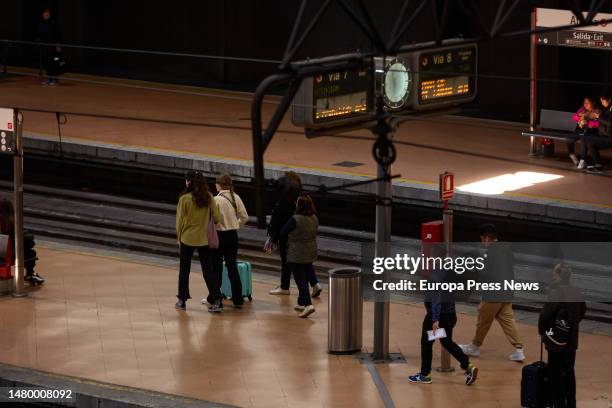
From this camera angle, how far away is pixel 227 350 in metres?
14.4

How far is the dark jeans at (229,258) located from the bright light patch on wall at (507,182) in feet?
15.0

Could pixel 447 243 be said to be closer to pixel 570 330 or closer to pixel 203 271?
pixel 570 330

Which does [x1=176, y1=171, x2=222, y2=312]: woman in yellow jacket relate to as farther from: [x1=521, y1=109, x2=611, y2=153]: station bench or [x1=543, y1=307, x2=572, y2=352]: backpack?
[x1=521, y1=109, x2=611, y2=153]: station bench

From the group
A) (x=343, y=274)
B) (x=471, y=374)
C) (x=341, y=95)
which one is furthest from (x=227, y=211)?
(x=341, y=95)

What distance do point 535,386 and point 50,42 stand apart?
55.5 feet

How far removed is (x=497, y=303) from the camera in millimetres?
14141

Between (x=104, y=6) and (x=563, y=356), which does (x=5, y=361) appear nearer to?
(x=563, y=356)

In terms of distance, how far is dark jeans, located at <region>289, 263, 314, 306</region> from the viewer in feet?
51.0

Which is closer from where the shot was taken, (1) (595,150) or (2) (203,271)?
(2) (203,271)

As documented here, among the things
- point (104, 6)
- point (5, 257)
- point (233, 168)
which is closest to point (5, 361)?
point (5, 257)

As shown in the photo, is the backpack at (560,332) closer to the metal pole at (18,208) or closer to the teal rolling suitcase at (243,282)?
the teal rolling suitcase at (243,282)

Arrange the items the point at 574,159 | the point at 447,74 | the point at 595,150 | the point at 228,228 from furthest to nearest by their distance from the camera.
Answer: the point at 574,159 < the point at 595,150 < the point at 228,228 < the point at 447,74

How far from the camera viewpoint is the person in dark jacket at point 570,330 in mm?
12227

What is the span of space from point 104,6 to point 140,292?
46.9ft
